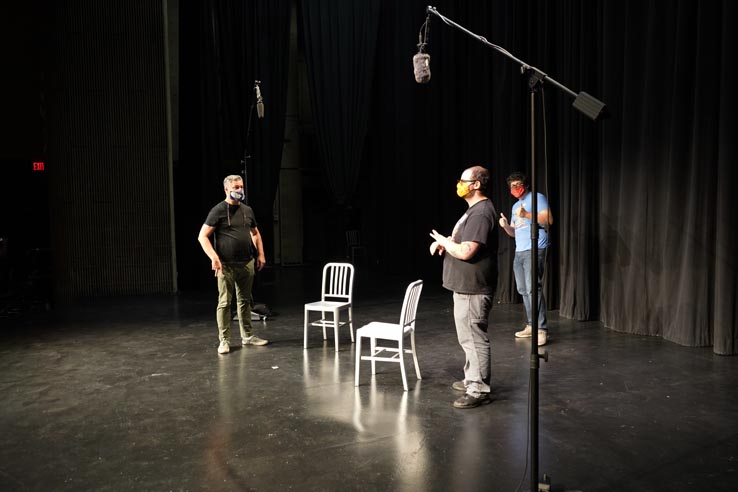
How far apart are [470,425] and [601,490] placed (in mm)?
848

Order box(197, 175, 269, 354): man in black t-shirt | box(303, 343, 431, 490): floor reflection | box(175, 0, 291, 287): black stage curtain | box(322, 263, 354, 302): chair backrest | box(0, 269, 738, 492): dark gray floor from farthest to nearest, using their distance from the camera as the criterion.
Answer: box(175, 0, 291, 287): black stage curtain, box(322, 263, 354, 302): chair backrest, box(197, 175, 269, 354): man in black t-shirt, box(303, 343, 431, 490): floor reflection, box(0, 269, 738, 492): dark gray floor

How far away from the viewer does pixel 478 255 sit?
3303mm

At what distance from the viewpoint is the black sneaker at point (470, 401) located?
3411 mm

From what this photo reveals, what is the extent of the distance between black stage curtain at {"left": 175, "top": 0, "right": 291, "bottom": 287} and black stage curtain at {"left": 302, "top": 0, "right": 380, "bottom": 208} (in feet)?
1.82

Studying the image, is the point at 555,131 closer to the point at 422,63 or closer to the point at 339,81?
the point at 422,63

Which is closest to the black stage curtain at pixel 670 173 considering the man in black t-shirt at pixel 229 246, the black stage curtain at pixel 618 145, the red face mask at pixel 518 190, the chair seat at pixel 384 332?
the black stage curtain at pixel 618 145

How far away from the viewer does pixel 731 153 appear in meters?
4.22

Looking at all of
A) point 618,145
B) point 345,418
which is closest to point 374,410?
point 345,418

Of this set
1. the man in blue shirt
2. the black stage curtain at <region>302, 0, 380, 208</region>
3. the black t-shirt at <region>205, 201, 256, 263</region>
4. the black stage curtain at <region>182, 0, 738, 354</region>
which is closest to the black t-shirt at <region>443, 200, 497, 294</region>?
the black stage curtain at <region>182, 0, 738, 354</region>

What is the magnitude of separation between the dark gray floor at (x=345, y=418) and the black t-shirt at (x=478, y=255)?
740 mm

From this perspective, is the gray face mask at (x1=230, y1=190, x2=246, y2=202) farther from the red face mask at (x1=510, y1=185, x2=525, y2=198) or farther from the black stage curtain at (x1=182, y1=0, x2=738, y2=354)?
the black stage curtain at (x1=182, y1=0, x2=738, y2=354)

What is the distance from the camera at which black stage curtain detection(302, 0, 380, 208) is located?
9.14 metres

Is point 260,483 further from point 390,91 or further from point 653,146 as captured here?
point 390,91

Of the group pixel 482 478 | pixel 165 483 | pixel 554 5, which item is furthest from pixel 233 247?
pixel 554 5
